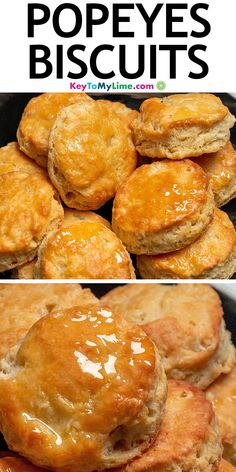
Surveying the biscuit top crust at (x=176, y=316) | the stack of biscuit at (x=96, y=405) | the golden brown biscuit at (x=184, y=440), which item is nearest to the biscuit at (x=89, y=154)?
the biscuit top crust at (x=176, y=316)

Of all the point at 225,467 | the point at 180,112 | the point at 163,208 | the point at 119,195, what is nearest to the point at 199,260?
the point at 163,208

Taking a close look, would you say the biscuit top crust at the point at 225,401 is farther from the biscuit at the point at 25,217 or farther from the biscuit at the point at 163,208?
the biscuit at the point at 25,217

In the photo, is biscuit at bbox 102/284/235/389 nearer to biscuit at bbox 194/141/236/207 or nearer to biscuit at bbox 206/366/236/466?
biscuit at bbox 206/366/236/466

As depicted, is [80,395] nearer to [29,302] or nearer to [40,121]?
[29,302]

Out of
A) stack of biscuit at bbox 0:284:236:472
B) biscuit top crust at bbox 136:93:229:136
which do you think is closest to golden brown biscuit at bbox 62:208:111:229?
biscuit top crust at bbox 136:93:229:136

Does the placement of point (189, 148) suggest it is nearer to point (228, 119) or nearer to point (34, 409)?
point (228, 119)
